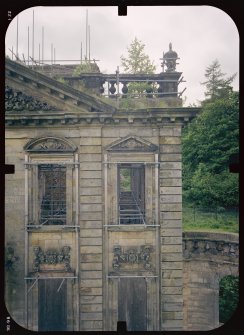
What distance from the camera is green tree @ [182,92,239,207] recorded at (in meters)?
4.08

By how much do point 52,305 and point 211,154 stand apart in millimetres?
3082

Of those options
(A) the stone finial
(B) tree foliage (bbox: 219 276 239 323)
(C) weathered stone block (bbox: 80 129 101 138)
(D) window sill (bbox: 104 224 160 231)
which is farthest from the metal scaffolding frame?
(B) tree foliage (bbox: 219 276 239 323)

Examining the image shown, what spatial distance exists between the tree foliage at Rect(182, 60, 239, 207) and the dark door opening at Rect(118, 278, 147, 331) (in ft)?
4.77

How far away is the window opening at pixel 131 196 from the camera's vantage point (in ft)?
16.1

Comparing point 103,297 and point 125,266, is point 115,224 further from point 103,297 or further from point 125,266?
point 103,297

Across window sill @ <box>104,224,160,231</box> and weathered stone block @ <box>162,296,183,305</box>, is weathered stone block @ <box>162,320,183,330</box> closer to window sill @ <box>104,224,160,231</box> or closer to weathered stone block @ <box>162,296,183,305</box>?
weathered stone block @ <box>162,296,183,305</box>

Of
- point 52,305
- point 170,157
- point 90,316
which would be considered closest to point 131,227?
point 170,157

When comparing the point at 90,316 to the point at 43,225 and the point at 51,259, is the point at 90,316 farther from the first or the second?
the point at 43,225

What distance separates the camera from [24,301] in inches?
184

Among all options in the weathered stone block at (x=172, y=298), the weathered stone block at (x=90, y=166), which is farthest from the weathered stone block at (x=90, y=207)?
the weathered stone block at (x=172, y=298)

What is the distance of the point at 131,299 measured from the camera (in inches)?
201
